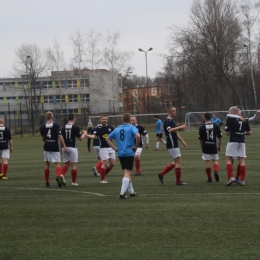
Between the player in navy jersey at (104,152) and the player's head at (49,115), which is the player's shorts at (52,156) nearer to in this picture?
the player's head at (49,115)

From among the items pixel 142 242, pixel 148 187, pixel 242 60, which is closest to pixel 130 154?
pixel 148 187

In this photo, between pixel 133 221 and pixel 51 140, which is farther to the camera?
pixel 51 140

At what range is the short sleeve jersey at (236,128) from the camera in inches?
559

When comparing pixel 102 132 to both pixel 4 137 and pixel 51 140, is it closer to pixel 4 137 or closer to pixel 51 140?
pixel 51 140

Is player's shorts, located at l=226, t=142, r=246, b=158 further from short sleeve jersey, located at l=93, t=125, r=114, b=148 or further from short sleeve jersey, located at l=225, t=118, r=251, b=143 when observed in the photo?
short sleeve jersey, located at l=93, t=125, r=114, b=148

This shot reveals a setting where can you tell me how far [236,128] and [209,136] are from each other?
1.07 meters

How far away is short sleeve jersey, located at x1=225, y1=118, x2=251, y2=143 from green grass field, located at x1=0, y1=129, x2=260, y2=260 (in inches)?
47.2

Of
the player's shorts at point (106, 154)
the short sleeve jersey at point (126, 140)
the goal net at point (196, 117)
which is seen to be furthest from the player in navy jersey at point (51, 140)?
the goal net at point (196, 117)

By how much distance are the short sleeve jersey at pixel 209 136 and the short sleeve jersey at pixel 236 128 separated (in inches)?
33.5

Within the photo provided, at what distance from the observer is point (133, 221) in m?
9.55

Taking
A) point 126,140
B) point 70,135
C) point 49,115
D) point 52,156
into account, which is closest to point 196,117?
point 70,135

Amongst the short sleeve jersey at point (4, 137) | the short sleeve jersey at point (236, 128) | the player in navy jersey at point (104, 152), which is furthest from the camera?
the short sleeve jersey at point (4, 137)

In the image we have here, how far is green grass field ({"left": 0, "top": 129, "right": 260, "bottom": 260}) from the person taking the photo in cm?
748

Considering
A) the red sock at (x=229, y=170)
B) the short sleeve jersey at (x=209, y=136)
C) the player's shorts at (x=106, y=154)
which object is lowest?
the red sock at (x=229, y=170)
